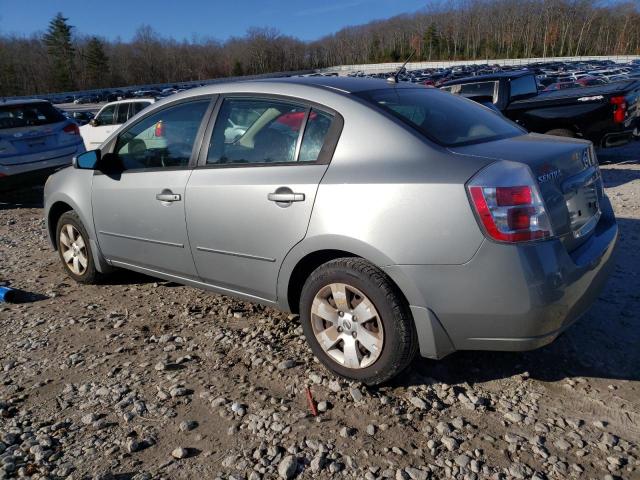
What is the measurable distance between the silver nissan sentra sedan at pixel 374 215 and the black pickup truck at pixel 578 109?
586 centimetres

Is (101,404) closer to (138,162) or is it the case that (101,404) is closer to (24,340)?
(24,340)

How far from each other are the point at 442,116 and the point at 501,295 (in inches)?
49.0

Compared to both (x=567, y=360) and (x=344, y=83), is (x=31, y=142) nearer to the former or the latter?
(x=344, y=83)

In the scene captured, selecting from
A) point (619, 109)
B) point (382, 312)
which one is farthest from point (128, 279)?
point (619, 109)

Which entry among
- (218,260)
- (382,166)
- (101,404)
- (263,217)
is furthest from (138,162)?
(382,166)

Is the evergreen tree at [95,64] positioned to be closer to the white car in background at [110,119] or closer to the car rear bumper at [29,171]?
the white car in background at [110,119]

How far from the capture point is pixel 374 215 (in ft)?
8.59

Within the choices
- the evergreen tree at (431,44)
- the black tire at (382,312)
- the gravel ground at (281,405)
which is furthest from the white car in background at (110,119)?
the evergreen tree at (431,44)

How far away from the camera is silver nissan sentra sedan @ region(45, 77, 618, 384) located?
242 centimetres

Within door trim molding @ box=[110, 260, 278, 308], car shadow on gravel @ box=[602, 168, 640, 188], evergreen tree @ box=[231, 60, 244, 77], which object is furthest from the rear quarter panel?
evergreen tree @ box=[231, 60, 244, 77]

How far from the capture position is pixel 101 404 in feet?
9.53

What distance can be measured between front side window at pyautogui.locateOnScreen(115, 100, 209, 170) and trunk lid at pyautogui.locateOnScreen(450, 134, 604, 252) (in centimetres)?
188

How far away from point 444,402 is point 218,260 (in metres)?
1.66

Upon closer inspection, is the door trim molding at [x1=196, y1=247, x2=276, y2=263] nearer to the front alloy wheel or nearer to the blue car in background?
the front alloy wheel
